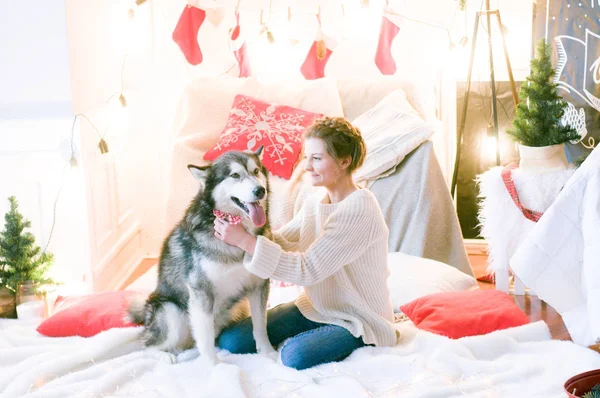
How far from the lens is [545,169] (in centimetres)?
311

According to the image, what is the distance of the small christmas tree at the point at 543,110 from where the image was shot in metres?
3.12

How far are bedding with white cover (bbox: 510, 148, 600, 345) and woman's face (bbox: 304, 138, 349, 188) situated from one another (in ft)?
2.49

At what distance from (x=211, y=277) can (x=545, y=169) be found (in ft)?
5.60

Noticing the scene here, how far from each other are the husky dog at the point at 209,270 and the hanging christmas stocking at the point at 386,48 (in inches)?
81.5

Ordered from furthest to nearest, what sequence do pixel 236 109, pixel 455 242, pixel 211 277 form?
pixel 236 109 → pixel 455 242 → pixel 211 277

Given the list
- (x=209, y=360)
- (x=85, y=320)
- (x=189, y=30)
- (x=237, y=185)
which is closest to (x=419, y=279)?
(x=209, y=360)

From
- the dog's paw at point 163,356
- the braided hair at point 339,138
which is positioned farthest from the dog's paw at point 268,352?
the braided hair at point 339,138

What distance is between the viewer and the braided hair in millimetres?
2143

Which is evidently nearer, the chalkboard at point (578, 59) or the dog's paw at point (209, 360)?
the dog's paw at point (209, 360)

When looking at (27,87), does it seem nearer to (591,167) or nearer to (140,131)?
(140,131)

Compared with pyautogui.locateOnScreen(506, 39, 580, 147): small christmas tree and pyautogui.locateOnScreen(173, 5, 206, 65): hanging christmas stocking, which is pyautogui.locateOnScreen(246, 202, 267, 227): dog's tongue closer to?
pyautogui.locateOnScreen(506, 39, 580, 147): small christmas tree

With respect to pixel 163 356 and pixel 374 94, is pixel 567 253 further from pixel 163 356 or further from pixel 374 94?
pixel 374 94

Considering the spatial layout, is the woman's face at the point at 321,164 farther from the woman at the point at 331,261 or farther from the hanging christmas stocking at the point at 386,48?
the hanging christmas stocking at the point at 386,48

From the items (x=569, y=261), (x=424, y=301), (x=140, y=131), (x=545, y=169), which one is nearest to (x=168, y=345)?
(x=424, y=301)
